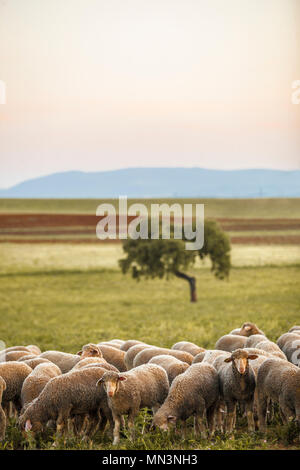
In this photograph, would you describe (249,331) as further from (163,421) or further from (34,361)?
(163,421)

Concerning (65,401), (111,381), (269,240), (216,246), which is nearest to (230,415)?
(111,381)

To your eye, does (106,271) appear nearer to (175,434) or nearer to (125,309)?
(125,309)

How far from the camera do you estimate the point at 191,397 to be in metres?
6.16

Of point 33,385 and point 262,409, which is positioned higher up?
point 33,385

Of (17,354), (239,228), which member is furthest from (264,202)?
(17,354)

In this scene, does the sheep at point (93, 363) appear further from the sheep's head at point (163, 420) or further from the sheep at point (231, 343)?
the sheep at point (231, 343)

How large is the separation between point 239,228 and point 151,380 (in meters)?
43.8

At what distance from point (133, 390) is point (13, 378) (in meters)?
1.55

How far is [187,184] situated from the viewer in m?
62.0

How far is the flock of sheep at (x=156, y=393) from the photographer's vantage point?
6059 mm

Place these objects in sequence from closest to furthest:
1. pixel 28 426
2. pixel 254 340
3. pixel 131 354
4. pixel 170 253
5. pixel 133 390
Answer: pixel 28 426
pixel 133 390
pixel 131 354
pixel 254 340
pixel 170 253

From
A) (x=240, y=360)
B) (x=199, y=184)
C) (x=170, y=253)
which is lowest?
(x=240, y=360)

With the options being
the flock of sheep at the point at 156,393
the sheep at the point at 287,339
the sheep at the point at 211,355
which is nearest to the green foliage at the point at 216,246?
the sheep at the point at 287,339

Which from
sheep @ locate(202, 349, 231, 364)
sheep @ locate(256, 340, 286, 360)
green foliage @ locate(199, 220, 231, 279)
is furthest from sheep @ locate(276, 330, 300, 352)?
green foliage @ locate(199, 220, 231, 279)
